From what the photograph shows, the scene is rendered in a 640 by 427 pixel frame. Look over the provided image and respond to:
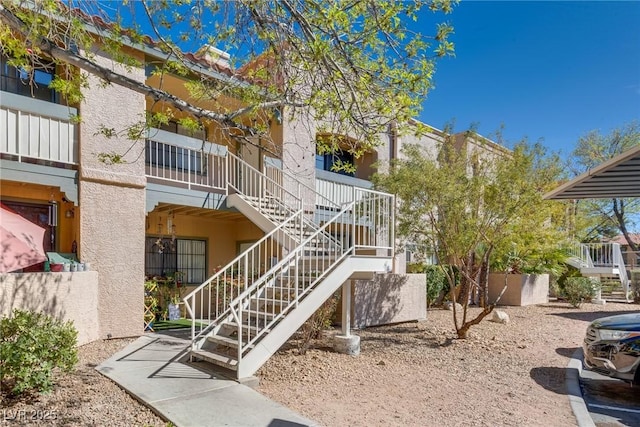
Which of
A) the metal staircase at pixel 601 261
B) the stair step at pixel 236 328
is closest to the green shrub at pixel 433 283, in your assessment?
the metal staircase at pixel 601 261

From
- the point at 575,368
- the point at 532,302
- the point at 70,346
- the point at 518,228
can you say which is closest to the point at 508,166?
→ the point at 518,228

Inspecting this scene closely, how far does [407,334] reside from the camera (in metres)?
9.91

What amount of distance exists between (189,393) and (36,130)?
5.54 m

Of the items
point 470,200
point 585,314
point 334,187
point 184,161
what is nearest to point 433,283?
point 334,187

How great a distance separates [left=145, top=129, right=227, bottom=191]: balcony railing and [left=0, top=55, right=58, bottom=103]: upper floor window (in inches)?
86.3

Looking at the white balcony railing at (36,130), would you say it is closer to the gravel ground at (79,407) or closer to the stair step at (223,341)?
the gravel ground at (79,407)

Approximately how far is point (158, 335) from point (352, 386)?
15.5 ft

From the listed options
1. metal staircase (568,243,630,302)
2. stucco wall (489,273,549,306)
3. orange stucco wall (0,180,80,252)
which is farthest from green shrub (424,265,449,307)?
orange stucco wall (0,180,80,252)

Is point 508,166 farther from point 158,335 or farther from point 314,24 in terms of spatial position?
point 158,335

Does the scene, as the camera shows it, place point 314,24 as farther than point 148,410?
Yes

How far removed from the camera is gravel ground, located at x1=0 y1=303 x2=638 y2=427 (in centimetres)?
465

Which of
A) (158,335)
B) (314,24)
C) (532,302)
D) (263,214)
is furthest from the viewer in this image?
(532,302)

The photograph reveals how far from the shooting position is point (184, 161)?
11727 mm

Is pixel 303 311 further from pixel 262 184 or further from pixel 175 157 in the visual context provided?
pixel 175 157
